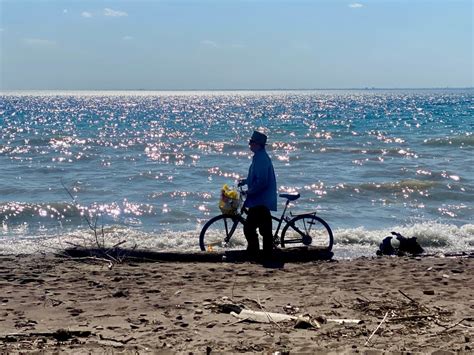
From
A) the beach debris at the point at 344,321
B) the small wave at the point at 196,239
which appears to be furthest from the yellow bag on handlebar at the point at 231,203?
the beach debris at the point at 344,321

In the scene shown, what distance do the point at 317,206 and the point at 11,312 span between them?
10987mm

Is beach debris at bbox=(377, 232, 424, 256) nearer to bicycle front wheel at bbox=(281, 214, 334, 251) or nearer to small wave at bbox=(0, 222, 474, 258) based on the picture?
small wave at bbox=(0, 222, 474, 258)

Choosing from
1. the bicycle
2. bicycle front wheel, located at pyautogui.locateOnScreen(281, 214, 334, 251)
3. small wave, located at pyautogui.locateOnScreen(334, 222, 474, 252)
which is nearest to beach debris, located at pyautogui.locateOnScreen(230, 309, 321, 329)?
the bicycle

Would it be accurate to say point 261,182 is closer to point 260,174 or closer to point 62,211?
point 260,174

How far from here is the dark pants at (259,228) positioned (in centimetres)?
961

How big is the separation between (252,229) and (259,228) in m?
0.11

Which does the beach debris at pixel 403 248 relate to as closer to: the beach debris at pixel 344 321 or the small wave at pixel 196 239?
the small wave at pixel 196 239

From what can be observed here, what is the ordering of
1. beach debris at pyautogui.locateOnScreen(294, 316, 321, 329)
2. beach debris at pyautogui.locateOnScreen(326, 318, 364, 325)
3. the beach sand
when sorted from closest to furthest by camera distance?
the beach sand < beach debris at pyautogui.locateOnScreen(294, 316, 321, 329) < beach debris at pyautogui.locateOnScreen(326, 318, 364, 325)

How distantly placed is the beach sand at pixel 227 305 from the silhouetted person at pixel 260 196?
55 cm

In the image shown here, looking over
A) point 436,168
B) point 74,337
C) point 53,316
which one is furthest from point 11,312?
point 436,168

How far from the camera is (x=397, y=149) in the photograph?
31016 mm

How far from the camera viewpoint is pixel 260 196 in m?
9.55

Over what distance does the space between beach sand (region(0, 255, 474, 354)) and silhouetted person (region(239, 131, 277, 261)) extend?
0.55 metres

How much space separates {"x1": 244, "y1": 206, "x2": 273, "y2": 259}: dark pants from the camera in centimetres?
961
